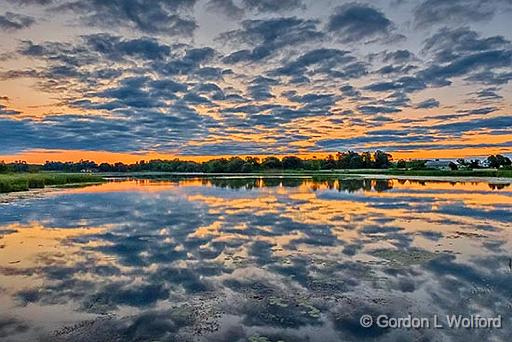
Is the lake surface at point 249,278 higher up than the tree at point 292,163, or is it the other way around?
the tree at point 292,163

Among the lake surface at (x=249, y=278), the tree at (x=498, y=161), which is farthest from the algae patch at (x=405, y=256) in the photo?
the tree at (x=498, y=161)

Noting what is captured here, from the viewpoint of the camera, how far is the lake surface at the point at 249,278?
24.7 ft

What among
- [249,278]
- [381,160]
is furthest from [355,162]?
[249,278]

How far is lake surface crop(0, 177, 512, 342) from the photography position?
754 centimetres

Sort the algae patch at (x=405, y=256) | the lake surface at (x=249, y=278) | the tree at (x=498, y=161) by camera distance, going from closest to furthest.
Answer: the lake surface at (x=249, y=278) < the algae patch at (x=405, y=256) < the tree at (x=498, y=161)

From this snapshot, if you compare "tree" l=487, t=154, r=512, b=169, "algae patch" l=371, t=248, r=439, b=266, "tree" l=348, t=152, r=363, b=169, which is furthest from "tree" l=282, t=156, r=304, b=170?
"algae patch" l=371, t=248, r=439, b=266

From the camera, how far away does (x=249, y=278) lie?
10625 millimetres

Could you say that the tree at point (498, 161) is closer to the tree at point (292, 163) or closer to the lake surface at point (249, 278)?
the tree at point (292, 163)

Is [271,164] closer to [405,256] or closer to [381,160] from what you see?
[381,160]

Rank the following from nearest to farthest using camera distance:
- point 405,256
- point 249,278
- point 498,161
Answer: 1. point 249,278
2. point 405,256
3. point 498,161

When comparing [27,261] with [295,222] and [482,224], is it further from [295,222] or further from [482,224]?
[482,224]

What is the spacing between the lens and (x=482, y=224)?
18.9m

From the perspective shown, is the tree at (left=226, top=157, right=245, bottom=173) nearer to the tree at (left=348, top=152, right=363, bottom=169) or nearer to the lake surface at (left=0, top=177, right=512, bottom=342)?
the tree at (left=348, top=152, right=363, bottom=169)

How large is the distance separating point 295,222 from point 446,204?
13183 millimetres
